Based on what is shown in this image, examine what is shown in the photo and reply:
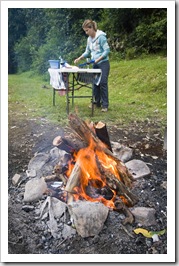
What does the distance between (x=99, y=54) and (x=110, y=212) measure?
1.34 metres

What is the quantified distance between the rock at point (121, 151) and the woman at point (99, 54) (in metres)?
0.32

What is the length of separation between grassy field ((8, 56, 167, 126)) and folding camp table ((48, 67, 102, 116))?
0.04 m

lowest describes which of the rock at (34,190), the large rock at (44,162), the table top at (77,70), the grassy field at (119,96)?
the rock at (34,190)

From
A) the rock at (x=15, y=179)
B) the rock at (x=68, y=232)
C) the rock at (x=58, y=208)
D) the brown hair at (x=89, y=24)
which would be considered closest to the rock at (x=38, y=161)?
the rock at (x=15, y=179)

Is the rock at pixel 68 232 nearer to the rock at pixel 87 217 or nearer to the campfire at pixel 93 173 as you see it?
the rock at pixel 87 217

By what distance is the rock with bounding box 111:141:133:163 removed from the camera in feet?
12.0

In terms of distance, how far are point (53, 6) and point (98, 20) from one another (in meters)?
0.39

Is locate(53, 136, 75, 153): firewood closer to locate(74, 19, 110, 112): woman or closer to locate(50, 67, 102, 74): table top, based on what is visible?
locate(74, 19, 110, 112): woman

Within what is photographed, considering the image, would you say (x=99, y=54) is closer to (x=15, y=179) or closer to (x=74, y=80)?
(x=74, y=80)

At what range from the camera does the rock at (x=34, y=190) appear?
11.6 feet

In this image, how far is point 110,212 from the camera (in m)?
3.40

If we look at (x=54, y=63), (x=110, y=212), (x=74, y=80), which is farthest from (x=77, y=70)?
(x=110, y=212)
